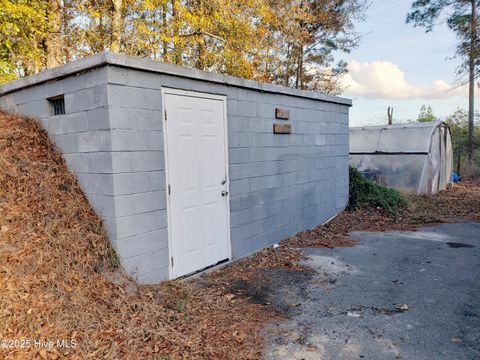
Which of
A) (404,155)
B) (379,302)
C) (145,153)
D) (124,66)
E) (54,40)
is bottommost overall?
(379,302)

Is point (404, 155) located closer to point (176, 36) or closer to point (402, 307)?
point (176, 36)

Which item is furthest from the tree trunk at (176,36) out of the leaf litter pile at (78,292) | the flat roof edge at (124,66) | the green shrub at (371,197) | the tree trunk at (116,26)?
the leaf litter pile at (78,292)

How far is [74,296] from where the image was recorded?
2.80 m

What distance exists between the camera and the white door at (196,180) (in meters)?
3.97

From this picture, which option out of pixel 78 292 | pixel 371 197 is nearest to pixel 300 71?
pixel 371 197

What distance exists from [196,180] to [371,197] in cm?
520

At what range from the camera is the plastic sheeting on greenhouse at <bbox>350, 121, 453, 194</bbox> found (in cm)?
995

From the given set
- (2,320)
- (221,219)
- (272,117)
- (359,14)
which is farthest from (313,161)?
(359,14)

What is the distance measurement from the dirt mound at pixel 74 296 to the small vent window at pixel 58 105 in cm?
33

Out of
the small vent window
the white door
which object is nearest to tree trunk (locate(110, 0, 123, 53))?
the small vent window

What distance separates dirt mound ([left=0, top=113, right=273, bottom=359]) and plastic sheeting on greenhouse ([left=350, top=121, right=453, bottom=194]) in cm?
822

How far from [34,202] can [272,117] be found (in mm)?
3509

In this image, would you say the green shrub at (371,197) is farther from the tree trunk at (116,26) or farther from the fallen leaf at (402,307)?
the tree trunk at (116,26)

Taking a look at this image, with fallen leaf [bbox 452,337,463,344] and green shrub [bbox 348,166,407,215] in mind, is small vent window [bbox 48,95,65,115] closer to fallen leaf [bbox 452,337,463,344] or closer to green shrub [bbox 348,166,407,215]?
fallen leaf [bbox 452,337,463,344]
